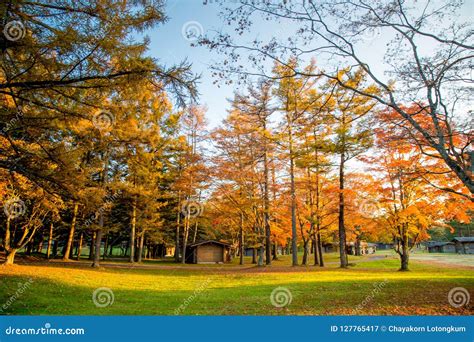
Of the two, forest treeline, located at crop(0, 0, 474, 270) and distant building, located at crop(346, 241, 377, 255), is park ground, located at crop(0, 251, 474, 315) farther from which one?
distant building, located at crop(346, 241, 377, 255)

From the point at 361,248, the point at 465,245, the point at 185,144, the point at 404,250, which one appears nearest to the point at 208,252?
the point at 185,144

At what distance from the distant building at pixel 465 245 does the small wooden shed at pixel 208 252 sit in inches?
1675

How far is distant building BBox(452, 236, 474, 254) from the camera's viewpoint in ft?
161

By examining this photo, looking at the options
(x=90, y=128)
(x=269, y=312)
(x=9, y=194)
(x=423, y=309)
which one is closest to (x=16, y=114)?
(x=90, y=128)

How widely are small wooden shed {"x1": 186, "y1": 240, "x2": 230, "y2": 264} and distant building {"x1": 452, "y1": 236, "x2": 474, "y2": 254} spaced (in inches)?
1675

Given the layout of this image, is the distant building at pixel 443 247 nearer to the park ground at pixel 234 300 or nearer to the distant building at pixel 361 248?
the distant building at pixel 361 248

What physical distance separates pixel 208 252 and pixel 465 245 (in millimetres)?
46350

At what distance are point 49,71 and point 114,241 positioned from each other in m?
38.4

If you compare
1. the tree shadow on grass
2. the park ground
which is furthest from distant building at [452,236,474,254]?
the park ground

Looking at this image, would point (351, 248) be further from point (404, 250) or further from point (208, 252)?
point (404, 250)

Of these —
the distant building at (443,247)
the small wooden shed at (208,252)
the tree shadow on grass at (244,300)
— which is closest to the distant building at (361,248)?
the distant building at (443,247)

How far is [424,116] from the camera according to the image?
11.6 meters

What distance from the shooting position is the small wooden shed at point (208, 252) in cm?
3303

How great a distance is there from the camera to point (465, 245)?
50562 millimetres
